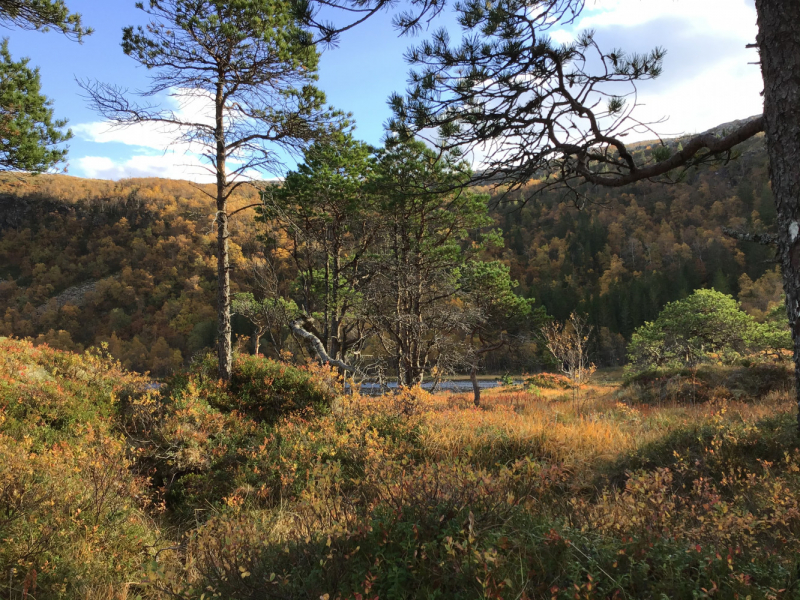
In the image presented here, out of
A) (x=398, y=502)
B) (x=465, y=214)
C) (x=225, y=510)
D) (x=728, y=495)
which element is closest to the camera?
(x=398, y=502)

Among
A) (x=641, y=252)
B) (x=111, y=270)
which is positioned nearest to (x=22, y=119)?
(x=111, y=270)

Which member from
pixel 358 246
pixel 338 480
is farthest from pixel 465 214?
pixel 338 480

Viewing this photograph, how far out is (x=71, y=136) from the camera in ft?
38.1

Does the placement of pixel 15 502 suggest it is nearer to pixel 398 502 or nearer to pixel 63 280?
pixel 398 502

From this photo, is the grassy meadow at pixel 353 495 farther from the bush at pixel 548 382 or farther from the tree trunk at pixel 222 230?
the bush at pixel 548 382

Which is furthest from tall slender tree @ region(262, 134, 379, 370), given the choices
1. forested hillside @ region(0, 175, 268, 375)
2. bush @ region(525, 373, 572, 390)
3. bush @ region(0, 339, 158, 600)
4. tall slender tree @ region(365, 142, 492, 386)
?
forested hillside @ region(0, 175, 268, 375)

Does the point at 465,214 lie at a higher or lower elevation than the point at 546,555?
higher

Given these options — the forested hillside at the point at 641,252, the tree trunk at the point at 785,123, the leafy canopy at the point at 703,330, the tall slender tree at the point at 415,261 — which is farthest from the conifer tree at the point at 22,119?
the forested hillside at the point at 641,252

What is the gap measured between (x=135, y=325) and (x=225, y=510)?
87.2 metres

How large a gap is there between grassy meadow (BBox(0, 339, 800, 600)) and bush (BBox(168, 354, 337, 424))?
0.05 metres

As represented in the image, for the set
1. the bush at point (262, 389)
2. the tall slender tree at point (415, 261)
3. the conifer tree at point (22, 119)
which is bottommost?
the bush at point (262, 389)

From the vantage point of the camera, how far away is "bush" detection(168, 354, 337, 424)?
27.5ft

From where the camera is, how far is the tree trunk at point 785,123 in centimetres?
318

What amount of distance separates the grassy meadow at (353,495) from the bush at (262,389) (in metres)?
0.05
